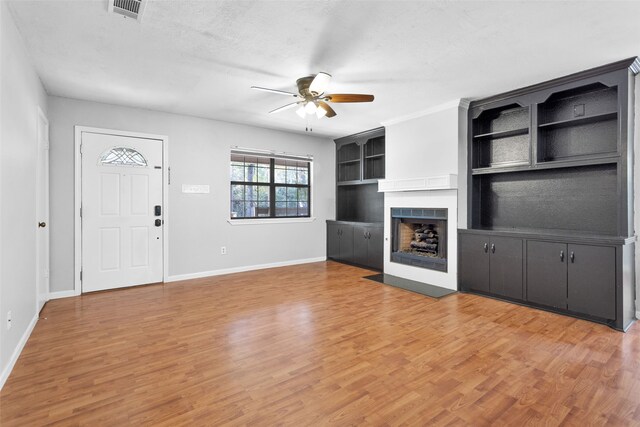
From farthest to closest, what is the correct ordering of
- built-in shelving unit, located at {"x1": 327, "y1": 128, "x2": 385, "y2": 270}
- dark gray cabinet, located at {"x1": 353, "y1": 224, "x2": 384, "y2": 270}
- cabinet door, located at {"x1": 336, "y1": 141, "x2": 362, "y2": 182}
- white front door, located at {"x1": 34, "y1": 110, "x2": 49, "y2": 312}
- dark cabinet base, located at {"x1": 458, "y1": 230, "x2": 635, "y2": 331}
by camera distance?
cabinet door, located at {"x1": 336, "y1": 141, "x2": 362, "y2": 182}, built-in shelving unit, located at {"x1": 327, "y1": 128, "x2": 385, "y2": 270}, dark gray cabinet, located at {"x1": 353, "y1": 224, "x2": 384, "y2": 270}, white front door, located at {"x1": 34, "y1": 110, "x2": 49, "y2": 312}, dark cabinet base, located at {"x1": 458, "y1": 230, "x2": 635, "y2": 331}

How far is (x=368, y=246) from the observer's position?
19.5ft

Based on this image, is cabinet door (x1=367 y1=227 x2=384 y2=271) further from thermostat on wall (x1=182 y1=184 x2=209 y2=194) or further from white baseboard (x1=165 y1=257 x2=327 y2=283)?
thermostat on wall (x1=182 y1=184 x2=209 y2=194)

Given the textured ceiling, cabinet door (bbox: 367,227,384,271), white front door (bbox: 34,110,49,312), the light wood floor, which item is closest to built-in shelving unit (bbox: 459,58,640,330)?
the light wood floor

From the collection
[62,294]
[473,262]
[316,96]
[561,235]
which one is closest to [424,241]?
[473,262]

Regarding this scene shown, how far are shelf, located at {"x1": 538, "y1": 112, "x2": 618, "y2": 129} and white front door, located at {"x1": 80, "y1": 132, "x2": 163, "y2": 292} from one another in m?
5.25

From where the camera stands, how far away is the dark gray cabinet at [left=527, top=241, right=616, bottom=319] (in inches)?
125

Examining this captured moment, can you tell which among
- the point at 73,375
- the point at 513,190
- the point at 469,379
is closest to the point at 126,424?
the point at 73,375

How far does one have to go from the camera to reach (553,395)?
6.68ft

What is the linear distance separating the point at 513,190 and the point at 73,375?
504cm

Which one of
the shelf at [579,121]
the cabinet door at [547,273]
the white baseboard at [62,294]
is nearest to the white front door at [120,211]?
the white baseboard at [62,294]

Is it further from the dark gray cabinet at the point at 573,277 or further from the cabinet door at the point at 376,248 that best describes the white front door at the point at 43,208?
the dark gray cabinet at the point at 573,277

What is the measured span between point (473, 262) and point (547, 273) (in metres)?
0.85

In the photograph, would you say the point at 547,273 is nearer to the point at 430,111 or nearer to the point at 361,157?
the point at 430,111

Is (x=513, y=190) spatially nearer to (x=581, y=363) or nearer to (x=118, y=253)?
(x=581, y=363)
